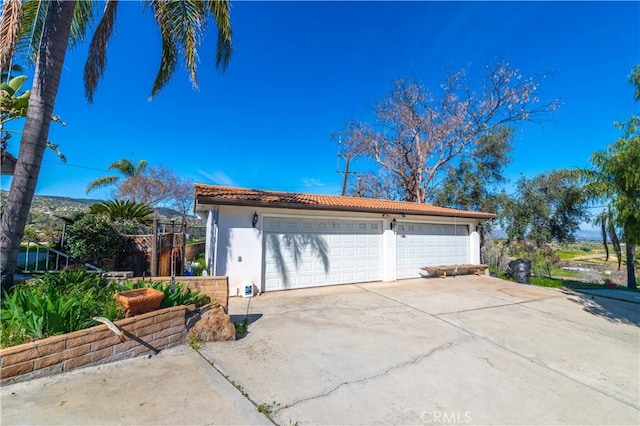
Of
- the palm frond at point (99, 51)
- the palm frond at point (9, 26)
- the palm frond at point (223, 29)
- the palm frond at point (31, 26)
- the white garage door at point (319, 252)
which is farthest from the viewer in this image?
the white garage door at point (319, 252)

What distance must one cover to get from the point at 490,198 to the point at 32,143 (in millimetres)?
20893

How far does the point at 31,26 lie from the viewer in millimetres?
5320

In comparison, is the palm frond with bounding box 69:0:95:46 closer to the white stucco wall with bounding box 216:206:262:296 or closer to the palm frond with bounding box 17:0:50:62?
the palm frond with bounding box 17:0:50:62

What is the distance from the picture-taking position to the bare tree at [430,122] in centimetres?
1688

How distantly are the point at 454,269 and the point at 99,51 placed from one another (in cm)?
1303

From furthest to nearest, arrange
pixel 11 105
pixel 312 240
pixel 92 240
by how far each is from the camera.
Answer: pixel 312 240
pixel 92 240
pixel 11 105

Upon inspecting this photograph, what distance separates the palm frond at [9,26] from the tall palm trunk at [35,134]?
51 cm

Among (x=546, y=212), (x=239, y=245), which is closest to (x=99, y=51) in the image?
(x=239, y=245)

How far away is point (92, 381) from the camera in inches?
120

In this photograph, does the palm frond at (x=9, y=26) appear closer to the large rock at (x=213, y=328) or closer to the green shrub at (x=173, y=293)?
the green shrub at (x=173, y=293)

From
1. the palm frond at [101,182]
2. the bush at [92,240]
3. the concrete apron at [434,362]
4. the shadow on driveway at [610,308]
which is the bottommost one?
the shadow on driveway at [610,308]

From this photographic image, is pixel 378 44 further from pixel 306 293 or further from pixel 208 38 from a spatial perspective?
pixel 306 293

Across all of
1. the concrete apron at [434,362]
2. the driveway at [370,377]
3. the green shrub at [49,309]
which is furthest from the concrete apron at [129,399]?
the green shrub at [49,309]

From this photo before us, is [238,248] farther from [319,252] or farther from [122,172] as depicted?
[122,172]
